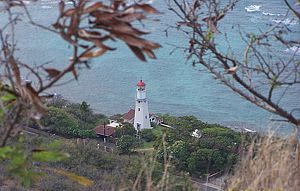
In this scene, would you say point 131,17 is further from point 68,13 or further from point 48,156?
point 48,156

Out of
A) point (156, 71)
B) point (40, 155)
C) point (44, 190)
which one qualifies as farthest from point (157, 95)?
point (40, 155)

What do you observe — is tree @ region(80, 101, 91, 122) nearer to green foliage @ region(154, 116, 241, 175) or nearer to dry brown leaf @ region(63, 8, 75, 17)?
green foliage @ region(154, 116, 241, 175)

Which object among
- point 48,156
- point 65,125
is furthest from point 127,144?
point 48,156

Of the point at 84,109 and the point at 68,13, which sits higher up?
the point at 68,13

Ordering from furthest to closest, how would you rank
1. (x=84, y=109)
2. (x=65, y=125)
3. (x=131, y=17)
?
(x=84, y=109)
(x=65, y=125)
(x=131, y=17)

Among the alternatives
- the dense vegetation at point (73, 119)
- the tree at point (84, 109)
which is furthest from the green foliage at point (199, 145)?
the tree at point (84, 109)

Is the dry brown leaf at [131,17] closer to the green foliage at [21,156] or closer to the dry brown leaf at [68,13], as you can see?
the dry brown leaf at [68,13]
